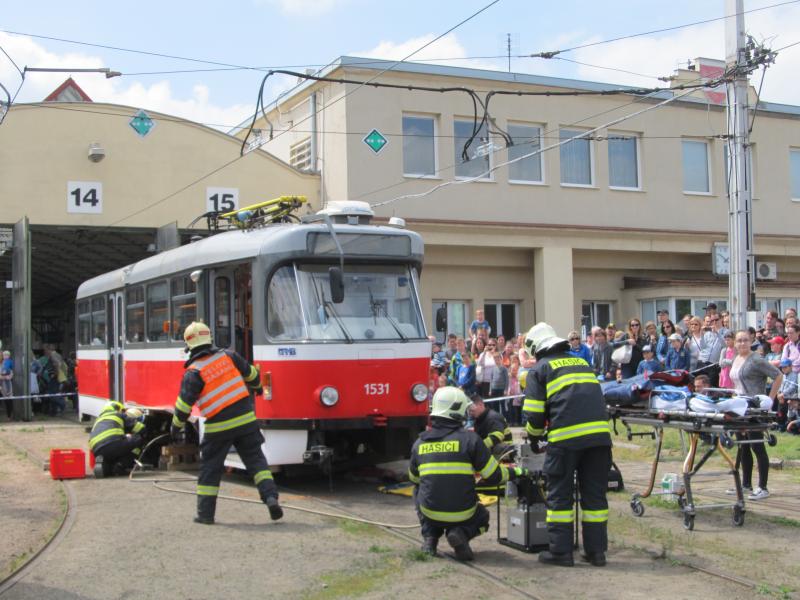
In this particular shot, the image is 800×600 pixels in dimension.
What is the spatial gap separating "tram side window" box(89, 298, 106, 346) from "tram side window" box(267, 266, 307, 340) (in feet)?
24.7

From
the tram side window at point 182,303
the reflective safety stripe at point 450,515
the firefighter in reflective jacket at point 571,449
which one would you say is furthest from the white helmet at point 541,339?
the tram side window at point 182,303

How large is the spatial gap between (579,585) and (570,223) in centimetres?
2067

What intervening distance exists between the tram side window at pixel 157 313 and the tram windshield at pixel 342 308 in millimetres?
3324

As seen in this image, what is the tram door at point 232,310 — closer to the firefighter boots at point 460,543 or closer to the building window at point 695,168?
the firefighter boots at point 460,543

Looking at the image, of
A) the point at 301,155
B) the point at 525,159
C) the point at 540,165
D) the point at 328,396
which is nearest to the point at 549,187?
the point at 540,165

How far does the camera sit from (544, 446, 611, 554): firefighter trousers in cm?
739

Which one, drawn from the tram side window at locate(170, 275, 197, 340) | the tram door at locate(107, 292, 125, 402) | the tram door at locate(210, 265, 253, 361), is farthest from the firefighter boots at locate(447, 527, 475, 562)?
the tram door at locate(107, 292, 125, 402)

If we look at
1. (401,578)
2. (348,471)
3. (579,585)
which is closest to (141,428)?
(348,471)

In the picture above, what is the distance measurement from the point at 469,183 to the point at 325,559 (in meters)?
18.8

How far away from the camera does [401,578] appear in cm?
707

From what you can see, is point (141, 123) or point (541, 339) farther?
point (141, 123)

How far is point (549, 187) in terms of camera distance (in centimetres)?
2672

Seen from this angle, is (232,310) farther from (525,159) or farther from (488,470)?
(525,159)

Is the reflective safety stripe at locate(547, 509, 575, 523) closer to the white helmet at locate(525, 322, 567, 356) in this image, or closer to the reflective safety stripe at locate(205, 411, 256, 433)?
the white helmet at locate(525, 322, 567, 356)
